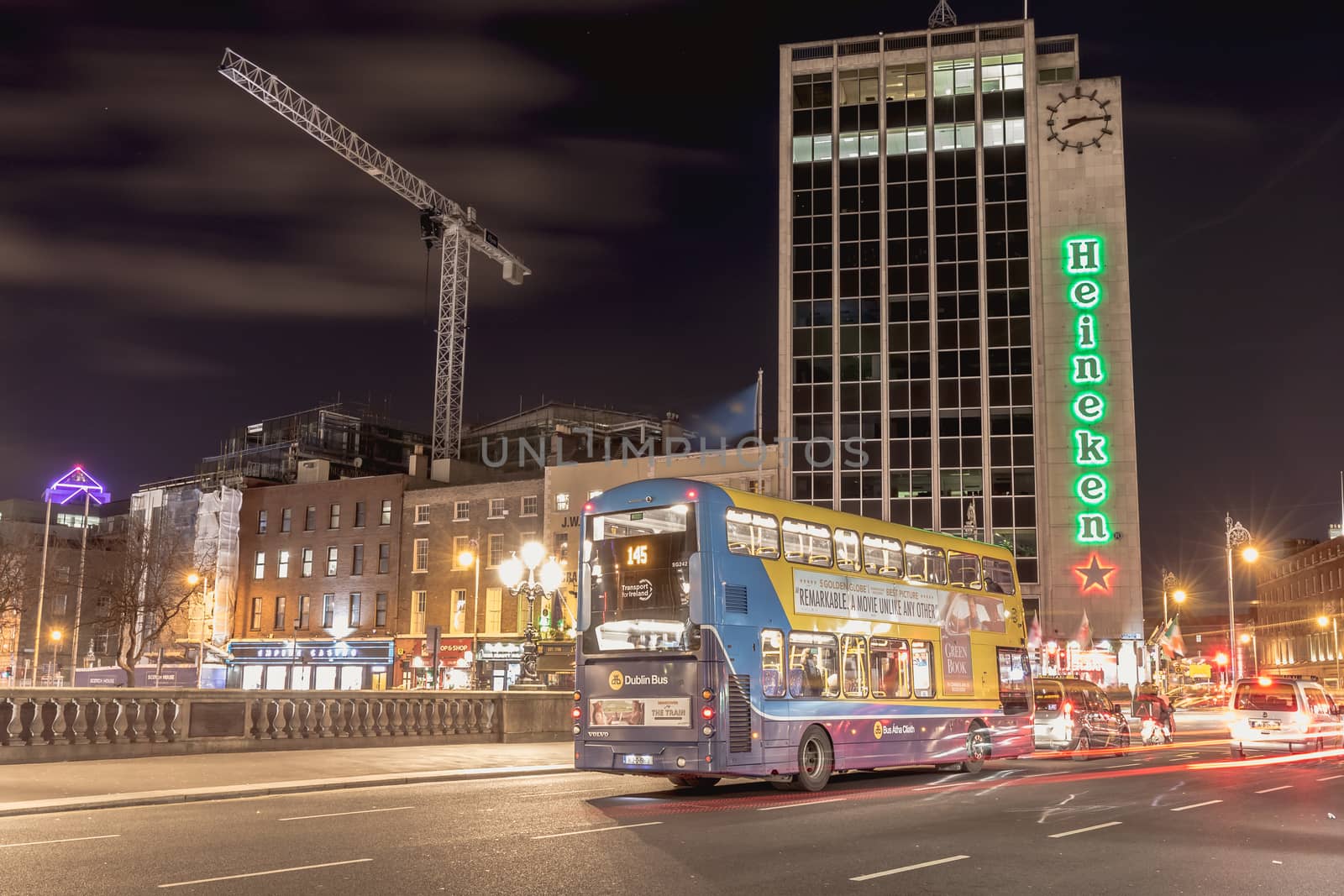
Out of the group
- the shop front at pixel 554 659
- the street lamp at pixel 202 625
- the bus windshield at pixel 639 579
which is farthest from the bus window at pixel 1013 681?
the street lamp at pixel 202 625

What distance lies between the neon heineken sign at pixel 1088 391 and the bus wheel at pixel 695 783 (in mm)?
54842

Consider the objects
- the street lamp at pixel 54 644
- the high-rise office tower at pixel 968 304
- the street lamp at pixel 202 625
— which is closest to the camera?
the street lamp at pixel 202 625

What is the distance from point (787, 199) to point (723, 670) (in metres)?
63.9

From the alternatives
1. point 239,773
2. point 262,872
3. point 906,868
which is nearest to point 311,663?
point 239,773

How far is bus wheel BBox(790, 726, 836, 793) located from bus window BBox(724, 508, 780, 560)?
9.85ft

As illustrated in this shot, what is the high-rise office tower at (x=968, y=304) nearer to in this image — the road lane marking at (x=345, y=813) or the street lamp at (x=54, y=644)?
the street lamp at (x=54, y=644)

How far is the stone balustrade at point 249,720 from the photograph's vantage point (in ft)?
Result: 70.0

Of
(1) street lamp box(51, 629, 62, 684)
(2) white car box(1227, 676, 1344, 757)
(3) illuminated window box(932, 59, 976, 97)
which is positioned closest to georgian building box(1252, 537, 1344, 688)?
(3) illuminated window box(932, 59, 976, 97)

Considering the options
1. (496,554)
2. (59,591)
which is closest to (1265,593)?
(496,554)

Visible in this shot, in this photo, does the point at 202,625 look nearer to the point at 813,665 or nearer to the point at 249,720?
the point at 249,720

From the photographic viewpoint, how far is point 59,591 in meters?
81.6

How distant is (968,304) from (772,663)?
196ft

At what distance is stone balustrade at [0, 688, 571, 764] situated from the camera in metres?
21.3

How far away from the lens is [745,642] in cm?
1766
